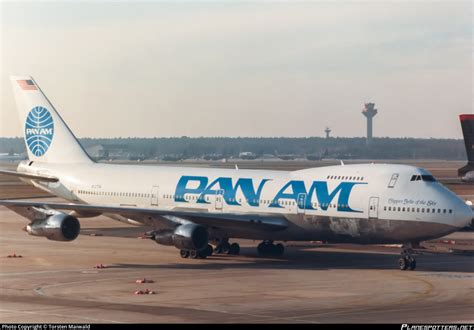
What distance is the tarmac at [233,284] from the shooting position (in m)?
31.4

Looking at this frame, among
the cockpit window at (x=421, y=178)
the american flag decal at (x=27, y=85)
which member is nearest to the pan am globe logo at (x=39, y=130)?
the american flag decal at (x=27, y=85)

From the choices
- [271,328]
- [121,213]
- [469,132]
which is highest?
[469,132]

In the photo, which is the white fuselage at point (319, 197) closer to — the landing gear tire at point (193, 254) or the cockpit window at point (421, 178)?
the cockpit window at point (421, 178)

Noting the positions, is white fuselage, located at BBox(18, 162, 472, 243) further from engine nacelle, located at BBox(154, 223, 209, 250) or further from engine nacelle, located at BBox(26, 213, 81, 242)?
engine nacelle, located at BBox(26, 213, 81, 242)

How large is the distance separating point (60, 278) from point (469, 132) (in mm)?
26654

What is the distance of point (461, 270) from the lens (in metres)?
44.5

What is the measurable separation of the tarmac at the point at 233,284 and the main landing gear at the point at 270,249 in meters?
0.40

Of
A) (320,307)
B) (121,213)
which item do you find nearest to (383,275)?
(320,307)

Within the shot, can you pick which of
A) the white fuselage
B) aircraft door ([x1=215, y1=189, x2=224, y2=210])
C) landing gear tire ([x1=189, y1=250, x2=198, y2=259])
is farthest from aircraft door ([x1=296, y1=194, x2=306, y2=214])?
landing gear tire ([x1=189, y1=250, x2=198, y2=259])

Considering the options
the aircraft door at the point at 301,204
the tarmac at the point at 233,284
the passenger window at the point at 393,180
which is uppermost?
the passenger window at the point at 393,180

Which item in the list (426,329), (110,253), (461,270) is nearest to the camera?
(426,329)

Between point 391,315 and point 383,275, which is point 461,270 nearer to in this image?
point 383,275

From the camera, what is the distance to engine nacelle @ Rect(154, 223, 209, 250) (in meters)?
45.2

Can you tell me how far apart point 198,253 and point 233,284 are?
370 inches
